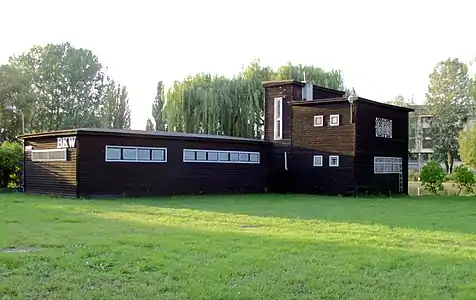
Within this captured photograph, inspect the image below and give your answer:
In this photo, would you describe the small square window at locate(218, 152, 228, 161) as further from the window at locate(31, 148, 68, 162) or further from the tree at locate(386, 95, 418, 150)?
the tree at locate(386, 95, 418, 150)

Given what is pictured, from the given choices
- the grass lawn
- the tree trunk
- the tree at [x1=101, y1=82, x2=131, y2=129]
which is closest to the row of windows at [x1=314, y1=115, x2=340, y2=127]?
the grass lawn

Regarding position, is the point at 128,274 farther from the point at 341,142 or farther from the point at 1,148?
the point at 1,148

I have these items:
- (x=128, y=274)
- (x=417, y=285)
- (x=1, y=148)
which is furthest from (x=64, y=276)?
(x=1, y=148)

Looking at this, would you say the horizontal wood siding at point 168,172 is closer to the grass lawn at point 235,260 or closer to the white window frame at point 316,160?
the white window frame at point 316,160

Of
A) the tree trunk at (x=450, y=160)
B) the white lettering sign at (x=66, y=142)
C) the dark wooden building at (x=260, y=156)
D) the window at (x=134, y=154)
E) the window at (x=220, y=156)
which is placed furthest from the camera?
the tree trunk at (x=450, y=160)

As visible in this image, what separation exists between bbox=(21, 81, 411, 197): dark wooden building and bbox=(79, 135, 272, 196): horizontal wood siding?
0.15 feet

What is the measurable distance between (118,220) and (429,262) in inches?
324

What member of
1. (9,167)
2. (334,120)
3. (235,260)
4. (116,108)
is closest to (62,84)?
(116,108)

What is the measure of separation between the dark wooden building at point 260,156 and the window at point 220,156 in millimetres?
52

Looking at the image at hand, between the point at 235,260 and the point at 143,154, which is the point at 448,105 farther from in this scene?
the point at 235,260

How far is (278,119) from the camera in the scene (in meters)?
33.1

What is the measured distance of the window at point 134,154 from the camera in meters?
25.3

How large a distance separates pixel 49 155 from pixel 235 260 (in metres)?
20.6

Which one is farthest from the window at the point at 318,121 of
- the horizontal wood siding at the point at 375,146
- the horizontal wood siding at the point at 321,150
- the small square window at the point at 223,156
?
the small square window at the point at 223,156
